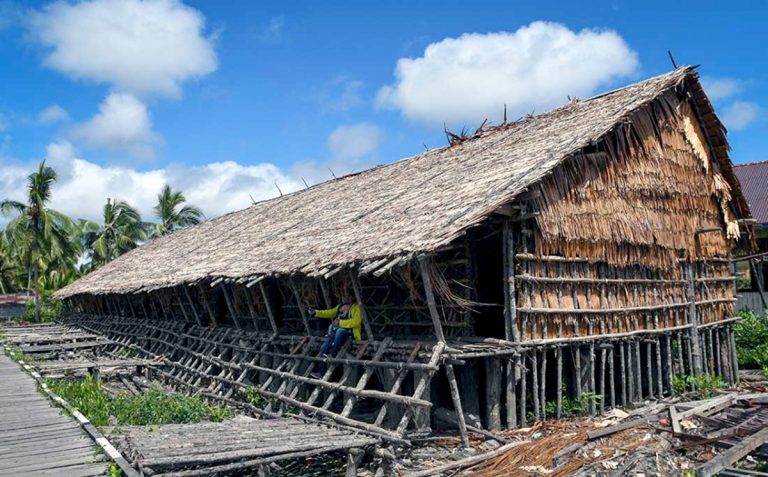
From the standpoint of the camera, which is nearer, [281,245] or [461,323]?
[461,323]

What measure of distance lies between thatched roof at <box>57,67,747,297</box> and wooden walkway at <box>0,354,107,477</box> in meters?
4.12

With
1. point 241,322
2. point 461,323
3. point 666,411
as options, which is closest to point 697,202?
point 666,411

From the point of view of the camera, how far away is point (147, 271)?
21.7 meters

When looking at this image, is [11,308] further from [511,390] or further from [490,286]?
[511,390]

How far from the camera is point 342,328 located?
36.5ft

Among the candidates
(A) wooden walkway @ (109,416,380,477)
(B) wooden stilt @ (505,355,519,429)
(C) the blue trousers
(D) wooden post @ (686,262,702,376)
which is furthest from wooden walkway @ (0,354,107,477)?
(D) wooden post @ (686,262,702,376)

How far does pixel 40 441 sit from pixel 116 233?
1402 inches

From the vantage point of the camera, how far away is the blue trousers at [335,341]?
11.1 metres

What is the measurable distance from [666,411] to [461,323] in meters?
4.02

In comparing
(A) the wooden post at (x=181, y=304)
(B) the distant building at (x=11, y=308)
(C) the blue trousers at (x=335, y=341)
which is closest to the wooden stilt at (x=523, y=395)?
(C) the blue trousers at (x=335, y=341)

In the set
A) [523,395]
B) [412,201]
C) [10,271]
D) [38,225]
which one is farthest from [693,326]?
[10,271]

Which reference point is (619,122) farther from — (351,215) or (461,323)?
(351,215)

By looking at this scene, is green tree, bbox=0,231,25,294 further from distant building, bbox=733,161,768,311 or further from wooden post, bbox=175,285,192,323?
distant building, bbox=733,161,768,311

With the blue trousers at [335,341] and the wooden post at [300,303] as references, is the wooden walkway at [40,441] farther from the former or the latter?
the wooden post at [300,303]
